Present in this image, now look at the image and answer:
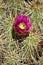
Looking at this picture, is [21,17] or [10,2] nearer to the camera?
[21,17]

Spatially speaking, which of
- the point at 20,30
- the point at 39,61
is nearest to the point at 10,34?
the point at 20,30

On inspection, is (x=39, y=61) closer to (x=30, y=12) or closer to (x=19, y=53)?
(x=19, y=53)

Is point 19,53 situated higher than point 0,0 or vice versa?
point 0,0

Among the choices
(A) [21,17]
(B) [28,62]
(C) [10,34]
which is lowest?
(B) [28,62]

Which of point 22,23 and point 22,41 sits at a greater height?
point 22,23

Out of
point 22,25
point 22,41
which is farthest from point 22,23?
point 22,41

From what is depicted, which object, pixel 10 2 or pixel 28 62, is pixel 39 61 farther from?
pixel 10 2

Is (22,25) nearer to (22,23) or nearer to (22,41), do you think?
(22,23)

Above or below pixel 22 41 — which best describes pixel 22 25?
above
